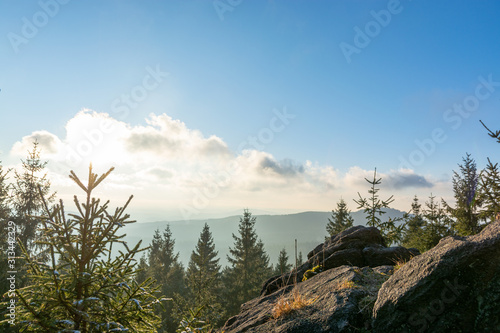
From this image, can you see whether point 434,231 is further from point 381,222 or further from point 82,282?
point 82,282

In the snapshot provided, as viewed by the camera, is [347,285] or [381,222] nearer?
[347,285]

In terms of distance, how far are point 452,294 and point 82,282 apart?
6.05m

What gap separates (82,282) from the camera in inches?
168

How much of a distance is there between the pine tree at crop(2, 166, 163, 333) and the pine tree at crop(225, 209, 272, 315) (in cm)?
2980

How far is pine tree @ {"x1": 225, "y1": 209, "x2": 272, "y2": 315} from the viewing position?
33469mm

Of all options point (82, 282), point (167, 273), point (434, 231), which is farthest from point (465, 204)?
point (167, 273)

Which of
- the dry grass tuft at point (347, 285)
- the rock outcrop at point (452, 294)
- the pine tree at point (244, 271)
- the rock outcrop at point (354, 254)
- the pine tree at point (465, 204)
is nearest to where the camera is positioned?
the rock outcrop at point (452, 294)

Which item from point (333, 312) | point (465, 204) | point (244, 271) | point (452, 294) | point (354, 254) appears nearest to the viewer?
point (452, 294)

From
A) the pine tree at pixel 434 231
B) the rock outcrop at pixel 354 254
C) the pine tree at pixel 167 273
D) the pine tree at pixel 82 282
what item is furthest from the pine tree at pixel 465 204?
the pine tree at pixel 167 273

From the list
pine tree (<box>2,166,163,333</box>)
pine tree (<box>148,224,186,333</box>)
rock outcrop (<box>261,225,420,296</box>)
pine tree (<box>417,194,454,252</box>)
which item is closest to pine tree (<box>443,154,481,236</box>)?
pine tree (<box>417,194,454,252</box>)

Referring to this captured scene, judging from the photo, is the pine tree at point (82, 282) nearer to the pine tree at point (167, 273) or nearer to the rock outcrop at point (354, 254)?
the rock outcrop at point (354, 254)

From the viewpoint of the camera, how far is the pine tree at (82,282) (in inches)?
158

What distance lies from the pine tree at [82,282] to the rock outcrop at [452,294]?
444 cm

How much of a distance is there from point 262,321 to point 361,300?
7.64 ft
